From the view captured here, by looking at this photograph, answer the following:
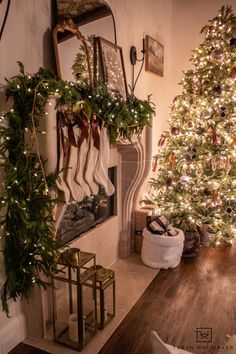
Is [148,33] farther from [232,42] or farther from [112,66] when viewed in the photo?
[112,66]

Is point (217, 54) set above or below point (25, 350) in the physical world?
above

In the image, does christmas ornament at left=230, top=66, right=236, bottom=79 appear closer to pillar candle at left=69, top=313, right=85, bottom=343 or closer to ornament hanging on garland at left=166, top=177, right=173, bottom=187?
ornament hanging on garland at left=166, top=177, right=173, bottom=187

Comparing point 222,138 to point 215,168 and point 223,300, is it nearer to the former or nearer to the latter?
point 215,168

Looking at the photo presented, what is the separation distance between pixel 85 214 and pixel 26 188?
1.11 metres

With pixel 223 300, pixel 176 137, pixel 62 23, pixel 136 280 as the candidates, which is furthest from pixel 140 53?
pixel 223 300

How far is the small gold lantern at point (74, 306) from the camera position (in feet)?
6.02

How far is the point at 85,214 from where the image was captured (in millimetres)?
2695

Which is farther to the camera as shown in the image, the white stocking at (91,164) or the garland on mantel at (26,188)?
the white stocking at (91,164)

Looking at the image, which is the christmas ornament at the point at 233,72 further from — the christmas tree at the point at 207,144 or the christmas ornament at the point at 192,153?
the christmas ornament at the point at 192,153

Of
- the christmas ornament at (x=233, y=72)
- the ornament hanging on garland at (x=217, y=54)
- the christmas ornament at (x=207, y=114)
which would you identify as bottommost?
the christmas ornament at (x=207, y=114)

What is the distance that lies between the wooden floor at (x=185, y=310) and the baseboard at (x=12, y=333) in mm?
582

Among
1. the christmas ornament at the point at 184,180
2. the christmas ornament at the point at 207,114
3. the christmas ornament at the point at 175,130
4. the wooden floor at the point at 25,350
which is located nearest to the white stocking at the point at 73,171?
the wooden floor at the point at 25,350

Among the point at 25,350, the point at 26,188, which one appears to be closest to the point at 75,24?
the point at 26,188

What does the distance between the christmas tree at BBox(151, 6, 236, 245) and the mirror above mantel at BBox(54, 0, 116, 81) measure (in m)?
1.38
